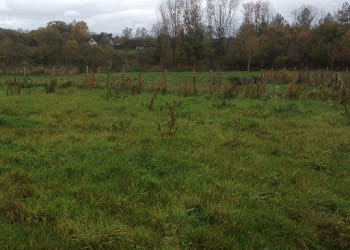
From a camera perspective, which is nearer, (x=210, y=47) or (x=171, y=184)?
(x=171, y=184)

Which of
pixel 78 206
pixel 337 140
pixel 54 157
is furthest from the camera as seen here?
pixel 337 140

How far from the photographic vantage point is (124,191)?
4.51m

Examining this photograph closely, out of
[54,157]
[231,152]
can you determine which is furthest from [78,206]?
[231,152]

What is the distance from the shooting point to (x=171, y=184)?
478 centimetres

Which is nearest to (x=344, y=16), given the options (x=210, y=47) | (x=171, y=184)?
(x=210, y=47)

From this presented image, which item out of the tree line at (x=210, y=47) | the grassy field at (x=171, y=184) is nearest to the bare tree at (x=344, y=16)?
the tree line at (x=210, y=47)

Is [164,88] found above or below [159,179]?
above

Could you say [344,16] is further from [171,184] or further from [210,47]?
[171,184]

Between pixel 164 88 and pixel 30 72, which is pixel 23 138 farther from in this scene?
pixel 30 72

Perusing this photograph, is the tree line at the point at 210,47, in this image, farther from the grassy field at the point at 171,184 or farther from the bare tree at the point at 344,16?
the grassy field at the point at 171,184

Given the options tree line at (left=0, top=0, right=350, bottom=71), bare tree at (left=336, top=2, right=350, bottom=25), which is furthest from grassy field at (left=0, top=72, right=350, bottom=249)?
bare tree at (left=336, top=2, right=350, bottom=25)

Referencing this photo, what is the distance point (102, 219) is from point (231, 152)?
3.43 metres

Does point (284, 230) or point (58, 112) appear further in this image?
point (58, 112)

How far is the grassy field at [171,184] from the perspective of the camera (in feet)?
11.5
